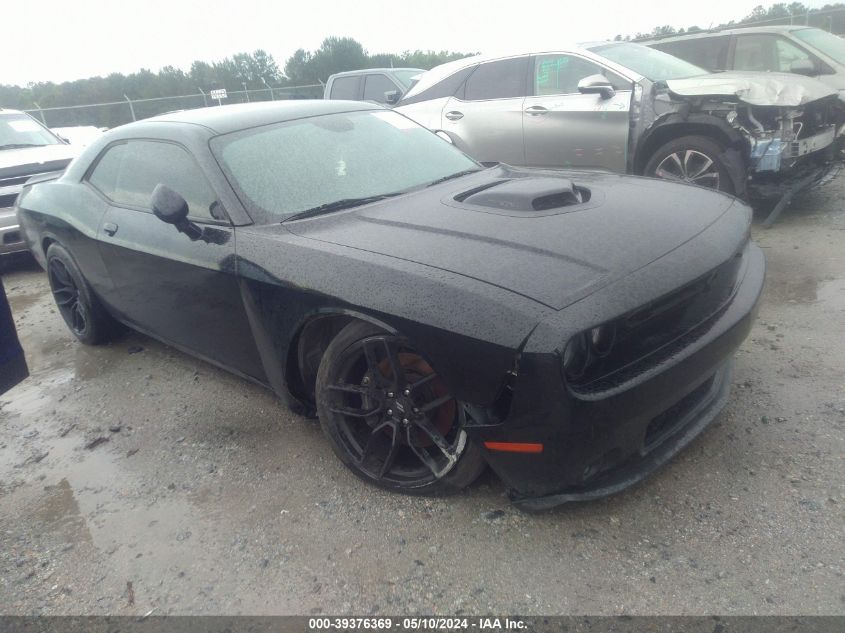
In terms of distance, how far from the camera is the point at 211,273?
280 centimetres

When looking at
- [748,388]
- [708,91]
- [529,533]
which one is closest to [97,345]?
[529,533]

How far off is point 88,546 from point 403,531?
4.15 feet

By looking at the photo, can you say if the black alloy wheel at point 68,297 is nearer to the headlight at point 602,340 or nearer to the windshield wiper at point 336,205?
the windshield wiper at point 336,205

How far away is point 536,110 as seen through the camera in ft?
18.9

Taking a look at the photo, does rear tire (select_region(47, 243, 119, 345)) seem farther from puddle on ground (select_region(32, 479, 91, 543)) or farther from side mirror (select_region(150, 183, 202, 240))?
side mirror (select_region(150, 183, 202, 240))

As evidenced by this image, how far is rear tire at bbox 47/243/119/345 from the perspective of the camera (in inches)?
160

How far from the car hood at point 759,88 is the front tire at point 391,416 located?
408 centimetres

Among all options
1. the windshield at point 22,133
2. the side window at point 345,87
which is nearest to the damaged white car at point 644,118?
the side window at point 345,87

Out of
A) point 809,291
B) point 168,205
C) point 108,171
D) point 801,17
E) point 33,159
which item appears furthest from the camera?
point 801,17

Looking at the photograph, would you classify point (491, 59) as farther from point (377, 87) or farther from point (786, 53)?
point (377, 87)

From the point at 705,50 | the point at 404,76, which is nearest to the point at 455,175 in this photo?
the point at 705,50

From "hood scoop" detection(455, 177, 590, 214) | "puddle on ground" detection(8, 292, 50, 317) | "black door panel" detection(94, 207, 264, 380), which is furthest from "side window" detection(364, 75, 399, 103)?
"hood scoop" detection(455, 177, 590, 214)

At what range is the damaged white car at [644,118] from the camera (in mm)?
4980

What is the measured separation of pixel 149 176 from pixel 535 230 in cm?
219
